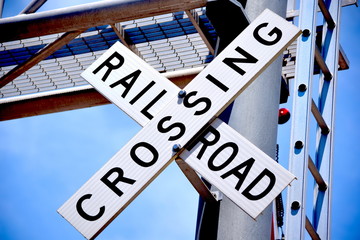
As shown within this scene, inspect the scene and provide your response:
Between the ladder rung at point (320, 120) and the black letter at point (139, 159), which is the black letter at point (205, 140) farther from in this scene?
the ladder rung at point (320, 120)

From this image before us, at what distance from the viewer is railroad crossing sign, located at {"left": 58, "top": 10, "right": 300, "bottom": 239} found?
302cm

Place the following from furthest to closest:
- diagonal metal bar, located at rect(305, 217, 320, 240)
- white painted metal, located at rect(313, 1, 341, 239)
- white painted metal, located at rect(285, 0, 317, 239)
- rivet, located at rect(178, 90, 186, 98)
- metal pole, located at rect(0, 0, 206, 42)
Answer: white painted metal, located at rect(313, 1, 341, 239), diagonal metal bar, located at rect(305, 217, 320, 240), white painted metal, located at rect(285, 0, 317, 239), metal pole, located at rect(0, 0, 206, 42), rivet, located at rect(178, 90, 186, 98)

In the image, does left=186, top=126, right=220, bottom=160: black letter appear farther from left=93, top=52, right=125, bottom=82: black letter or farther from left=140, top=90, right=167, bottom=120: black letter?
left=93, top=52, right=125, bottom=82: black letter

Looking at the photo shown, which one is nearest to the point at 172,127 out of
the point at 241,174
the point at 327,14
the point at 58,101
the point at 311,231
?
the point at 241,174

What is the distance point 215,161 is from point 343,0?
7347 mm

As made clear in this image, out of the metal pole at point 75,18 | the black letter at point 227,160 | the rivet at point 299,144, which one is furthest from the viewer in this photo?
the rivet at point 299,144

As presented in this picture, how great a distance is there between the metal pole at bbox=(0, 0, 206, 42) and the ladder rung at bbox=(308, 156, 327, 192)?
2.91m

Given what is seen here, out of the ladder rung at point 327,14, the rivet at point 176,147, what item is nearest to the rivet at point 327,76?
the ladder rung at point 327,14

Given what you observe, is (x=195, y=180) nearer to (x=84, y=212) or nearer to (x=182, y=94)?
(x=182, y=94)

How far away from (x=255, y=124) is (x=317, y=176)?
3.69 m

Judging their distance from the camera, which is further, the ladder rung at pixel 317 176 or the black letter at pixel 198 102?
the ladder rung at pixel 317 176

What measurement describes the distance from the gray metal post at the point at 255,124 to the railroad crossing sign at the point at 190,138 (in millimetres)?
541

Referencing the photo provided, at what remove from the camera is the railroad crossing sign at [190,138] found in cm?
302

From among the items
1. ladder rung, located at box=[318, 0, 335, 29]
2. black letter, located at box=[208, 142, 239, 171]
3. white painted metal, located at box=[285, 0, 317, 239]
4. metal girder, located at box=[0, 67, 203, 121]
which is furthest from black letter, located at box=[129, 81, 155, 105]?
metal girder, located at box=[0, 67, 203, 121]
